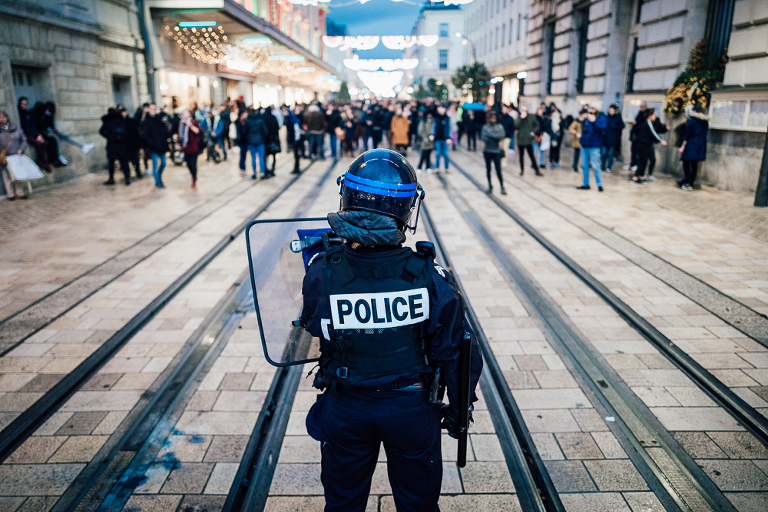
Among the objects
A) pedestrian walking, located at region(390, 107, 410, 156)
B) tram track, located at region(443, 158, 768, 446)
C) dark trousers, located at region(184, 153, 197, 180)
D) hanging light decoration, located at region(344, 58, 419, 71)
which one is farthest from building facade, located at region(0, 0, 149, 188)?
hanging light decoration, located at region(344, 58, 419, 71)

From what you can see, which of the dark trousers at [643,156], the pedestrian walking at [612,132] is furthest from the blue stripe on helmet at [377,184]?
the dark trousers at [643,156]

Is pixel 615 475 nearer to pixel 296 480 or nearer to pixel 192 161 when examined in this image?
pixel 296 480

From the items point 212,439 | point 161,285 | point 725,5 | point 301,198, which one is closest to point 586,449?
point 212,439

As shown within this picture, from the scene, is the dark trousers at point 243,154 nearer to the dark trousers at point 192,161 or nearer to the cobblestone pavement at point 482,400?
the dark trousers at point 192,161

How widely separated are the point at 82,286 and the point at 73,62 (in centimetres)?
1076

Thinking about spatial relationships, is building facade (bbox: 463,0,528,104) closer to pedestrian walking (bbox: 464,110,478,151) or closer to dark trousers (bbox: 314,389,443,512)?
pedestrian walking (bbox: 464,110,478,151)

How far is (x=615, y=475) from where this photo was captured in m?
3.07

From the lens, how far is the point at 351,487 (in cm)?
212

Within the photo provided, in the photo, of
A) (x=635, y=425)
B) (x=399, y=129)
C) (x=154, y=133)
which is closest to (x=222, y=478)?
(x=635, y=425)

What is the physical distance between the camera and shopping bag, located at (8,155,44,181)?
35.8 feet

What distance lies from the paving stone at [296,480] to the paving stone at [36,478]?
111 centimetres

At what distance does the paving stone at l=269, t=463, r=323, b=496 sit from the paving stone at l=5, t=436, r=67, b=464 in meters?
1.37

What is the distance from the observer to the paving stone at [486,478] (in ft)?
9.77

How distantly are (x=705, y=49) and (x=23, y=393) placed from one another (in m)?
14.5
